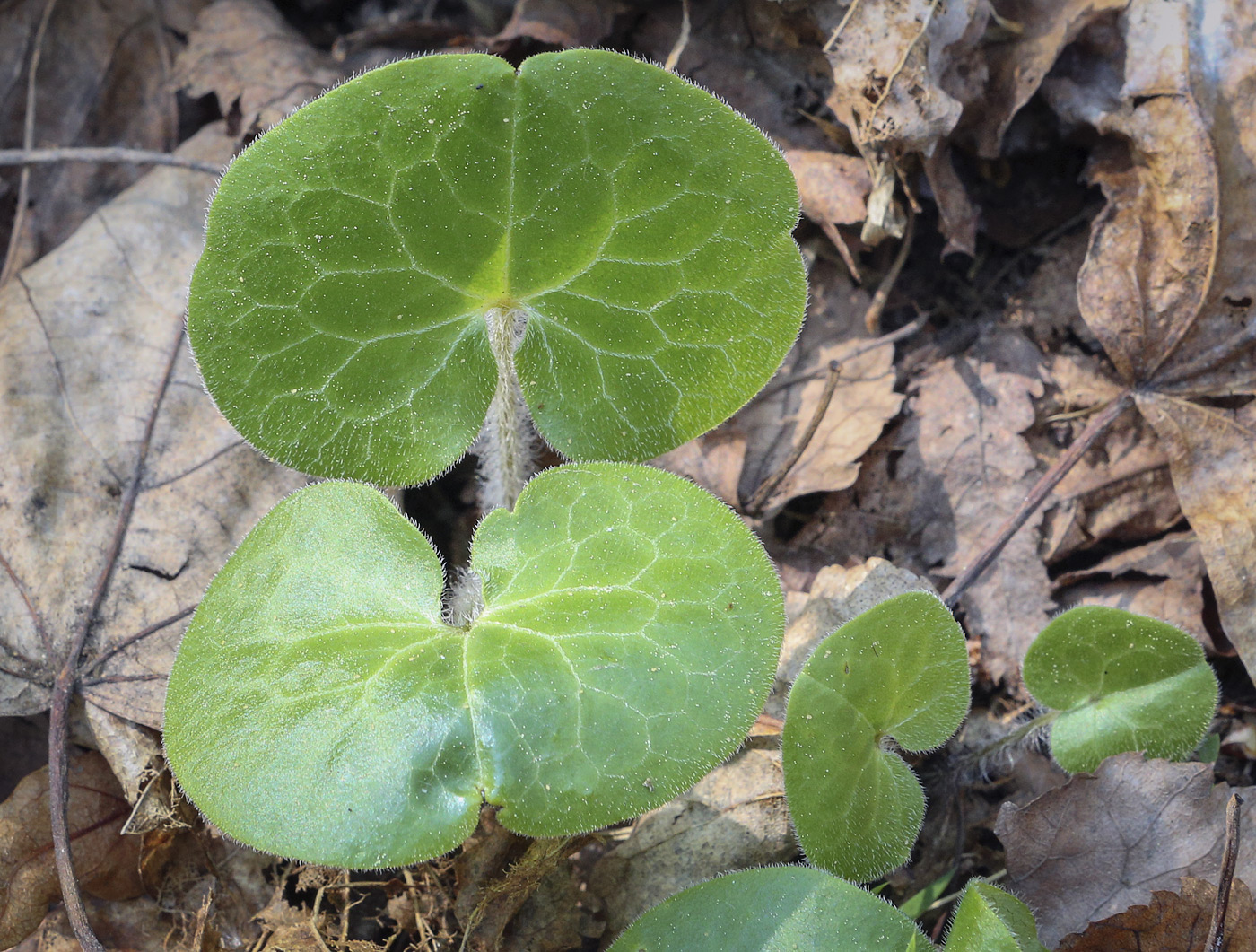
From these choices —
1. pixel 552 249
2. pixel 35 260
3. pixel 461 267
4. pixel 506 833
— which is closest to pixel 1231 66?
pixel 552 249

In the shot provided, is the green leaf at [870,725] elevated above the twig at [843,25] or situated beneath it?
situated beneath

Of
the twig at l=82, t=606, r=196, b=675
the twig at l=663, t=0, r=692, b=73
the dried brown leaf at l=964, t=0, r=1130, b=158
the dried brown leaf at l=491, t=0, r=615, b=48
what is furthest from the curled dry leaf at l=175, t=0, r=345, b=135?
the dried brown leaf at l=964, t=0, r=1130, b=158

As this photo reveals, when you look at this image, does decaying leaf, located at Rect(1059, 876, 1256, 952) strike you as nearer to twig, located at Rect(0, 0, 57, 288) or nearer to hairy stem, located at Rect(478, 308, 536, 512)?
hairy stem, located at Rect(478, 308, 536, 512)

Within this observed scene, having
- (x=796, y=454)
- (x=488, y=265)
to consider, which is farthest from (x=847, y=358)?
(x=488, y=265)

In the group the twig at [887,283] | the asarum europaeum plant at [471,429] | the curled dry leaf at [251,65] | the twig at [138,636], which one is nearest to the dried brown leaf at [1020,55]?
the twig at [887,283]

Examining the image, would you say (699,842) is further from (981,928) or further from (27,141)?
(27,141)

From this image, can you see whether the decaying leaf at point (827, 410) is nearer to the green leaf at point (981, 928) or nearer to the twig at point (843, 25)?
the twig at point (843, 25)
